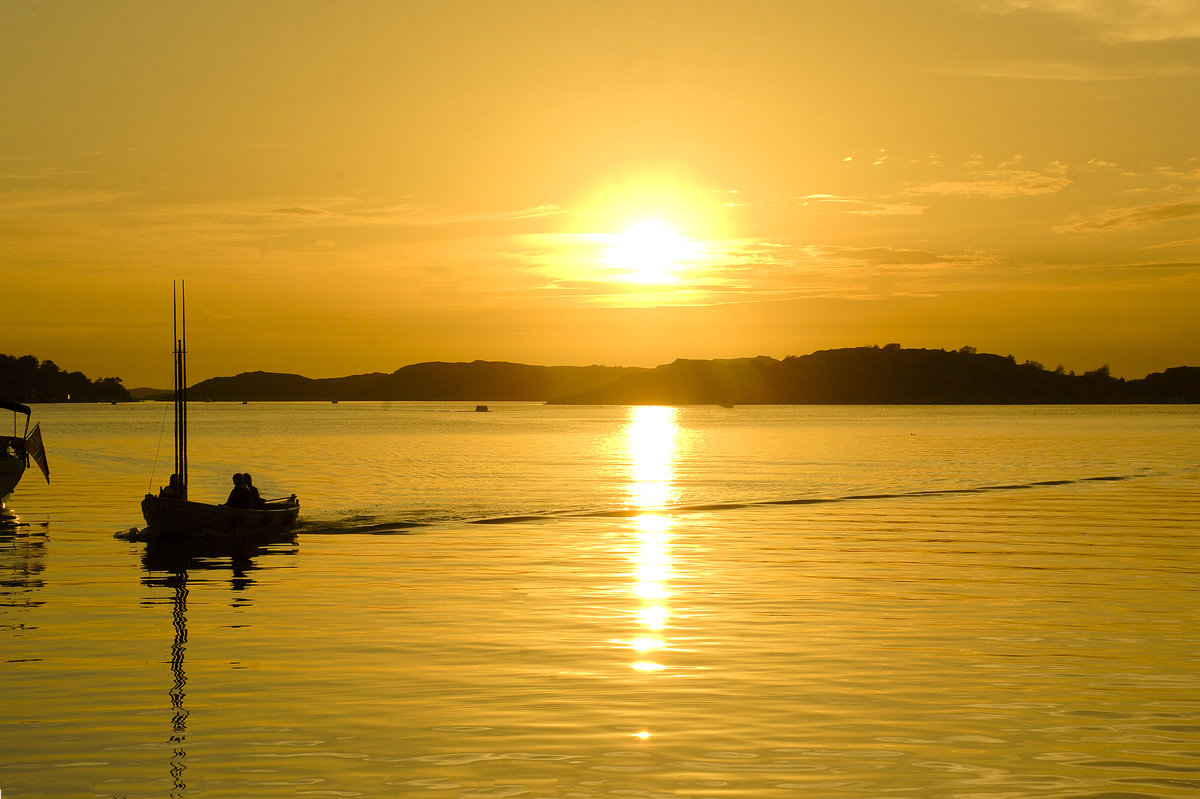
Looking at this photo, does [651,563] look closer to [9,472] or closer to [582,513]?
[582,513]

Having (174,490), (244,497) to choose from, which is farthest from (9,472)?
(244,497)

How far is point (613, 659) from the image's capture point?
21359 millimetres

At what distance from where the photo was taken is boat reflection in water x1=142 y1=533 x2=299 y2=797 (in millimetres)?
16094

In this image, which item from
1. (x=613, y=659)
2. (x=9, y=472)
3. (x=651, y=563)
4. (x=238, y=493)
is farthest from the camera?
(x=9, y=472)

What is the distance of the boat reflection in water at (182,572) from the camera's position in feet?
52.8

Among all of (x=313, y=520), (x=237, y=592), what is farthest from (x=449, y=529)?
(x=237, y=592)

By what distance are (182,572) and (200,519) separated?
7.00 metres

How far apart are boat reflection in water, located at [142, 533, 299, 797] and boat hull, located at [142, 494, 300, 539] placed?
0.44m

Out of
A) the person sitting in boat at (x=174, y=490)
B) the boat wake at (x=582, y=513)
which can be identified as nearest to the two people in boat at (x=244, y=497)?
the person sitting in boat at (x=174, y=490)

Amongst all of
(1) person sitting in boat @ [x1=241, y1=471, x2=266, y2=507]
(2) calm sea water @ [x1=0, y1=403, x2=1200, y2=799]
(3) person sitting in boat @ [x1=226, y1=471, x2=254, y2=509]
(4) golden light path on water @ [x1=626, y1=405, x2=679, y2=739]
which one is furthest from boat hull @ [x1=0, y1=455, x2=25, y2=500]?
(4) golden light path on water @ [x1=626, y1=405, x2=679, y2=739]

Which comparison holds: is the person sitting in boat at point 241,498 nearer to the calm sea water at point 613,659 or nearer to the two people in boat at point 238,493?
the two people in boat at point 238,493

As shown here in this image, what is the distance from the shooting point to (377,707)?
17.8 metres

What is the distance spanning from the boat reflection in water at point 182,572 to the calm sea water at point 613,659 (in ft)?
0.41

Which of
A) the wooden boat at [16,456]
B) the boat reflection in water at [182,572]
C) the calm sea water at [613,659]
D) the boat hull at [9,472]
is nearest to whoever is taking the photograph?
the calm sea water at [613,659]
